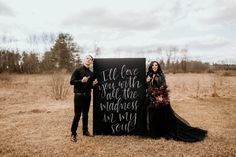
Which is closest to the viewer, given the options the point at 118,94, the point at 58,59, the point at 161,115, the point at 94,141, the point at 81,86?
the point at 81,86

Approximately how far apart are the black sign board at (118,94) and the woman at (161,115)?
1.01ft

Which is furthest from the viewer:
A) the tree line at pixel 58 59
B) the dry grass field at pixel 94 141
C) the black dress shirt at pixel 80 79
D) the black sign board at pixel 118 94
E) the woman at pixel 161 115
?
the tree line at pixel 58 59

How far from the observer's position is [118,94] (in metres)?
7.85

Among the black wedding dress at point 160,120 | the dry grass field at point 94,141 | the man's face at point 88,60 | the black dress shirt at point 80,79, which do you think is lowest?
the dry grass field at point 94,141

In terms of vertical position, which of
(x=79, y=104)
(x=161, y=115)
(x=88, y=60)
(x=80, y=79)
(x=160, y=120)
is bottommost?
(x=160, y=120)

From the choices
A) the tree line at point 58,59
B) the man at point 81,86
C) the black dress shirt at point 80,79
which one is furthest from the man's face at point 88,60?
the tree line at point 58,59

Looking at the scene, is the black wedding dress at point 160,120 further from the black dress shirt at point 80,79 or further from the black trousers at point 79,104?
the black dress shirt at point 80,79

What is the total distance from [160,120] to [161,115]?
0.39 ft

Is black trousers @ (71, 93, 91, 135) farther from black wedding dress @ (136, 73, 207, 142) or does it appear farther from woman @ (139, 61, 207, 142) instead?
woman @ (139, 61, 207, 142)

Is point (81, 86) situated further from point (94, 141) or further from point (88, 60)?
point (94, 141)

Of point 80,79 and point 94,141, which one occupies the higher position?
point 80,79

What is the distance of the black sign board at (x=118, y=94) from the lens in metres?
7.79

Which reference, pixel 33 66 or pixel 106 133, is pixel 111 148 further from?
pixel 33 66

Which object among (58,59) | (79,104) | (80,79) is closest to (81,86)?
(80,79)
